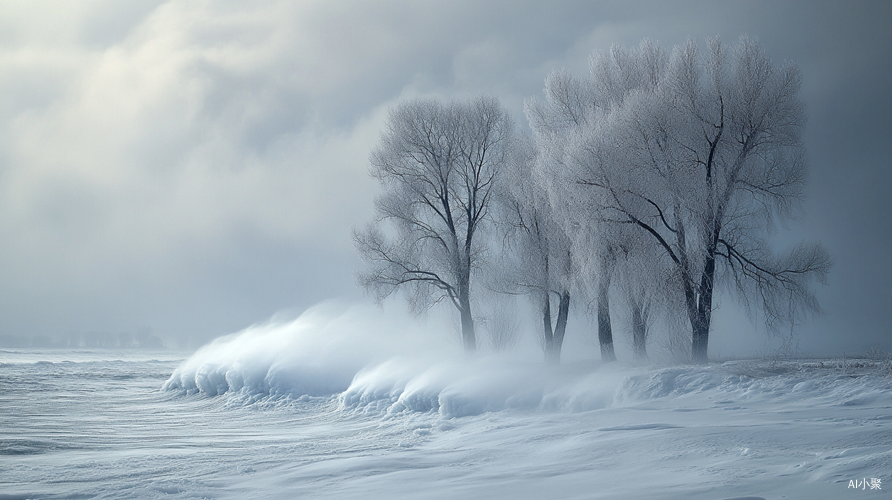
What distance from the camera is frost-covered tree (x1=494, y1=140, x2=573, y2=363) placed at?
18703 millimetres

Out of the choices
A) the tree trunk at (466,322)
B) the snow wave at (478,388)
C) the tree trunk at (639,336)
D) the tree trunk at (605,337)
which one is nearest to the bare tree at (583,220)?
the tree trunk at (605,337)

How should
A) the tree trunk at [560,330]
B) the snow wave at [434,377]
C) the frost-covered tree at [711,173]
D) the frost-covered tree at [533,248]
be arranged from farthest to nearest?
the tree trunk at [560,330]
the frost-covered tree at [533,248]
the frost-covered tree at [711,173]
the snow wave at [434,377]

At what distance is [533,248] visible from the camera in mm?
19422

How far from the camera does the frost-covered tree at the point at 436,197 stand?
20.9m

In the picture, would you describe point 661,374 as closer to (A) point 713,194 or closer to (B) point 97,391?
(A) point 713,194

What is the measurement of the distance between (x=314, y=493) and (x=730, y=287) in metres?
13.1

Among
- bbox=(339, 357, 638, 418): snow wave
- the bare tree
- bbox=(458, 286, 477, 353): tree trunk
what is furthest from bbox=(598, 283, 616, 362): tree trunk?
bbox=(458, 286, 477, 353): tree trunk

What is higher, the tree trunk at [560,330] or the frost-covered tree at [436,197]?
the frost-covered tree at [436,197]

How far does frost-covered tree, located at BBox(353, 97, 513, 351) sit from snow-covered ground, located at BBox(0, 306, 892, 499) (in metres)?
3.95

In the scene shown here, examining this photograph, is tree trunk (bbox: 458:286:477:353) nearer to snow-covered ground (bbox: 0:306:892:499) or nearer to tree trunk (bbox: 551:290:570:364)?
tree trunk (bbox: 551:290:570:364)

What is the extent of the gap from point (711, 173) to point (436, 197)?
9.83m

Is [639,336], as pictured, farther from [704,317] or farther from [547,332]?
[547,332]

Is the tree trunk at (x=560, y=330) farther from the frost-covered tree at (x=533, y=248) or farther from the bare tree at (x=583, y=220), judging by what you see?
the bare tree at (x=583, y=220)

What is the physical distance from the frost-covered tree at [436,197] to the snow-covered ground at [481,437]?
395cm
